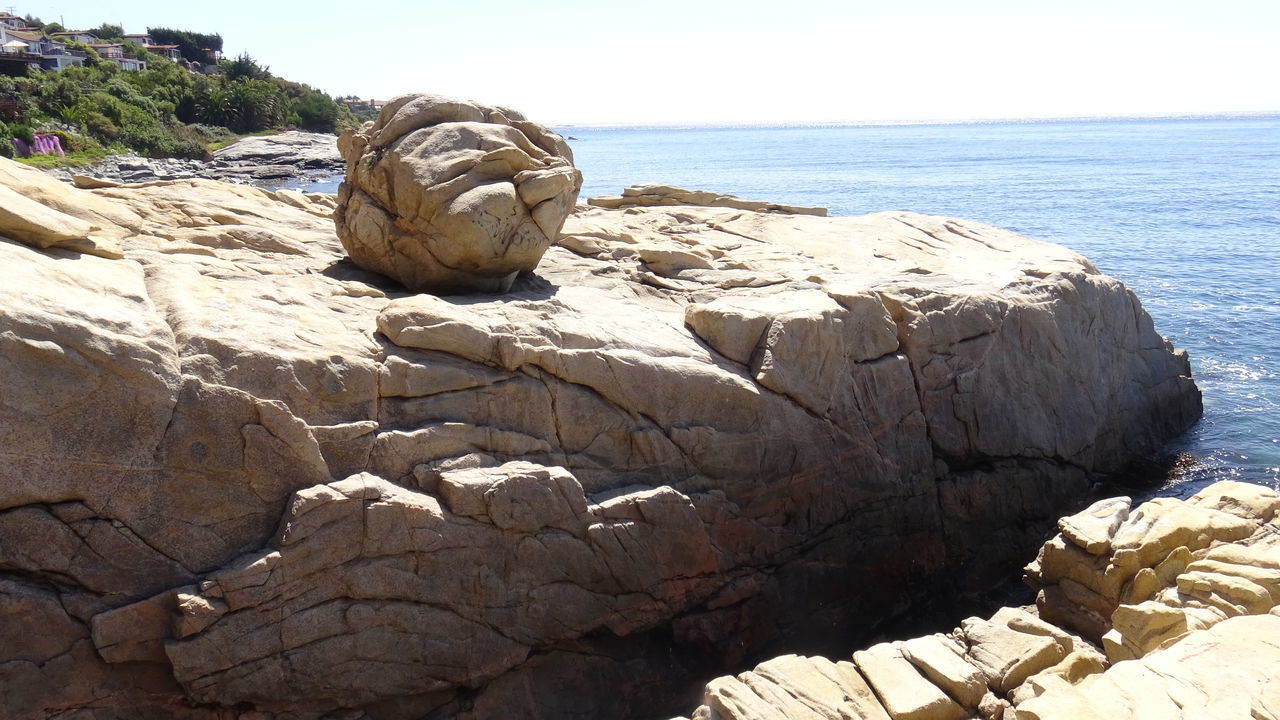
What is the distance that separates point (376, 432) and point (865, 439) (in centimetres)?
691

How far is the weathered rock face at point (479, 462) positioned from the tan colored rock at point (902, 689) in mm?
167

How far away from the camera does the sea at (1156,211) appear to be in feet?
70.7

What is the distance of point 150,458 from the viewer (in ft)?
32.2

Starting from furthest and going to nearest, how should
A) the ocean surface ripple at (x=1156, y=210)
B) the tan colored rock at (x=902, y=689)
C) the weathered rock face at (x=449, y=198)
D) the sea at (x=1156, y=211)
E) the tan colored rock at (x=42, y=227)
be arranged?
the ocean surface ripple at (x=1156, y=210) → the sea at (x=1156, y=211) → the weathered rock face at (x=449, y=198) → the tan colored rock at (x=42, y=227) → the tan colored rock at (x=902, y=689)

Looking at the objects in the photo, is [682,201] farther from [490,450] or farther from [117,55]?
[117,55]

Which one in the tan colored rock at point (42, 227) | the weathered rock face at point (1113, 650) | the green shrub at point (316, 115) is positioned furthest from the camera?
the green shrub at point (316, 115)

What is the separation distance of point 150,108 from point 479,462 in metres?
75.1

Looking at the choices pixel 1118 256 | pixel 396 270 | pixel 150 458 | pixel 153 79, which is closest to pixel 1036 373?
pixel 396 270

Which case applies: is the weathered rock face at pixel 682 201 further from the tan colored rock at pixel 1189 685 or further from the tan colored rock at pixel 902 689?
the tan colored rock at pixel 1189 685

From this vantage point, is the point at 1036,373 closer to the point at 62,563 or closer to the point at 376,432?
the point at 376,432

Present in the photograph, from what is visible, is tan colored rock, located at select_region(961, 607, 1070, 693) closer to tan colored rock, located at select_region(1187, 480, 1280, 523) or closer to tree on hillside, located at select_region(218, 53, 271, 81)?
tan colored rock, located at select_region(1187, 480, 1280, 523)

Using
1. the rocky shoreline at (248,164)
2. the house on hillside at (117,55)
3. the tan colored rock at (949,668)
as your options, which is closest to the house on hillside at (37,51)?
the house on hillside at (117,55)

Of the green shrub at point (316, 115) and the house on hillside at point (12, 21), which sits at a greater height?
the house on hillside at point (12, 21)

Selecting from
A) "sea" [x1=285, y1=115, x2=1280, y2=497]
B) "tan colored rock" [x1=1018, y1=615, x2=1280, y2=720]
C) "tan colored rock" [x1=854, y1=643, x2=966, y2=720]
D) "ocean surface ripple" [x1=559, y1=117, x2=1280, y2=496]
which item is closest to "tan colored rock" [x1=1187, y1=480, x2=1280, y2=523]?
"tan colored rock" [x1=1018, y1=615, x2=1280, y2=720]
